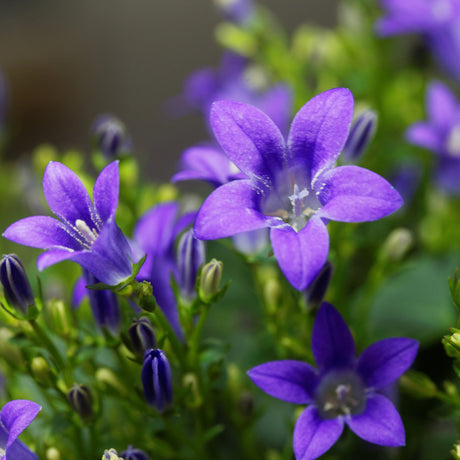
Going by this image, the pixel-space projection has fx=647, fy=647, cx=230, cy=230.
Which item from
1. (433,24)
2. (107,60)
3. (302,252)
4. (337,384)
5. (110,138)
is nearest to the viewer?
(302,252)

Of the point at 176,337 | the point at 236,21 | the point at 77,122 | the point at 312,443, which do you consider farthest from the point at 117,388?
the point at 77,122

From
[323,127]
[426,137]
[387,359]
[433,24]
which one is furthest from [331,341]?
[433,24]

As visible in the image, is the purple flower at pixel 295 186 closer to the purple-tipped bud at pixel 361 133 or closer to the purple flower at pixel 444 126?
the purple-tipped bud at pixel 361 133

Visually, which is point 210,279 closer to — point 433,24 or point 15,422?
point 15,422

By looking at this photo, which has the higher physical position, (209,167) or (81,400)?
(209,167)

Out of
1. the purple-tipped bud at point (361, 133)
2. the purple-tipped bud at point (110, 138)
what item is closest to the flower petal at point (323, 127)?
the purple-tipped bud at point (361, 133)

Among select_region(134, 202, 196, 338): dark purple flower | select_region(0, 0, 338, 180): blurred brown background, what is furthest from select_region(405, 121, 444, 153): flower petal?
select_region(0, 0, 338, 180): blurred brown background

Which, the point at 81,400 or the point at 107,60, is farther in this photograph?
the point at 107,60
